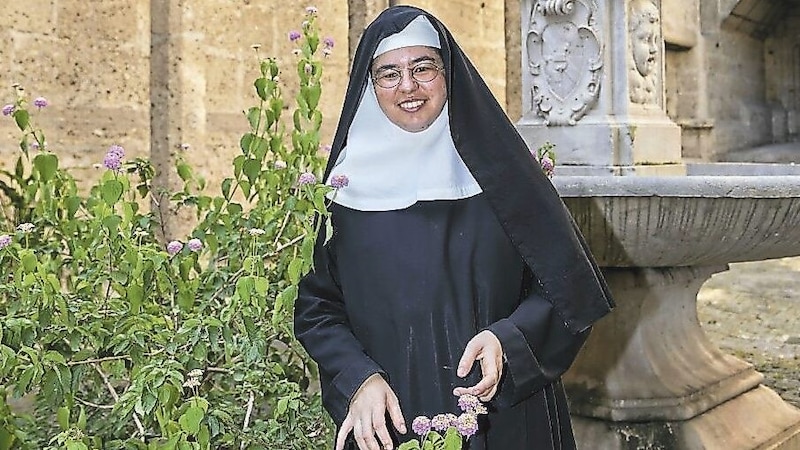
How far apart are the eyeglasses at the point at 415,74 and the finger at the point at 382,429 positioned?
0.47 meters

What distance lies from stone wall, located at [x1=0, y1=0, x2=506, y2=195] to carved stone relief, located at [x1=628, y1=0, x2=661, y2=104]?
199cm

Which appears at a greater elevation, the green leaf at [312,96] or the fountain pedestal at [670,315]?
the green leaf at [312,96]

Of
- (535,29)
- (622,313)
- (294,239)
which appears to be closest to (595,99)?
(535,29)

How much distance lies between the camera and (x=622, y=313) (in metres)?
2.80

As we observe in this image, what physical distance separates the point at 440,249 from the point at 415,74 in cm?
25

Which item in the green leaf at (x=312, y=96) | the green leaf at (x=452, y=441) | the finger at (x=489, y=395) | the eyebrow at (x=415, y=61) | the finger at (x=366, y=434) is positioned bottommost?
the finger at (x=366, y=434)

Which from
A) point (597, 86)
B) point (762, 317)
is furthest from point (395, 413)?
point (762, 317)

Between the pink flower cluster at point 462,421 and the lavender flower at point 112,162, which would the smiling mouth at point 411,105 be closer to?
the pink flower cluster at point 462,421

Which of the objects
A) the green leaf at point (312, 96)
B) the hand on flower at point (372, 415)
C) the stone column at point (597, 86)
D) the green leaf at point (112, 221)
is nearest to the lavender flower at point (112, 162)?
the green leaf at point (112, 221)

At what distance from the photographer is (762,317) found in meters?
5.11

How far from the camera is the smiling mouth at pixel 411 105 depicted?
4.52 feet

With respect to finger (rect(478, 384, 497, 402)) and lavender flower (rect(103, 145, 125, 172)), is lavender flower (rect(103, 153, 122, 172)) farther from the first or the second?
finger (rect(478, 384, 497, 402))

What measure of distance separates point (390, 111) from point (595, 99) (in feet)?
5.88

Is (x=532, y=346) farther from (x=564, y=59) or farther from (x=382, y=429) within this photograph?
(x=564, y=59)
